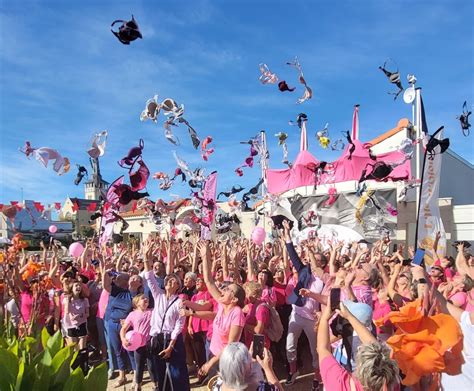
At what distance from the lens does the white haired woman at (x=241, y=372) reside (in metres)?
2.46

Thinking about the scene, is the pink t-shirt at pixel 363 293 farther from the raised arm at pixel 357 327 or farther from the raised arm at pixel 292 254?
the raised arm at pixel 357 327

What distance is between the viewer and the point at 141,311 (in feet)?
16.0

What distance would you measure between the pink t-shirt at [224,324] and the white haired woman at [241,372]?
128 centimetres

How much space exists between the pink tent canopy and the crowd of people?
10759mm

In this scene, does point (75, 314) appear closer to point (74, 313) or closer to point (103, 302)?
point (74, 313)

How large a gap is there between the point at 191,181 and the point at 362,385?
11.8 meters

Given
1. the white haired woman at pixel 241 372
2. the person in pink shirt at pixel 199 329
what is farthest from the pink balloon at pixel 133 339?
the white haired woman at pixel 241 372

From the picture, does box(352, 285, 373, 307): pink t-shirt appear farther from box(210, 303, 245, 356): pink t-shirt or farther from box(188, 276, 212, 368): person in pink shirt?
box(188, 276, 212, 368): person in pink shirt

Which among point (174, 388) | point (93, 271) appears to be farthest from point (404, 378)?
point (93, 271)

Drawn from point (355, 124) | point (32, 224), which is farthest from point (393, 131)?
point (32, 224)

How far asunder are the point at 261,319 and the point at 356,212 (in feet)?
48.7

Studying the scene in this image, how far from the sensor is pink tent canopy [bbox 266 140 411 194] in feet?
56.0

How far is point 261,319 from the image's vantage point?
4.52 meters

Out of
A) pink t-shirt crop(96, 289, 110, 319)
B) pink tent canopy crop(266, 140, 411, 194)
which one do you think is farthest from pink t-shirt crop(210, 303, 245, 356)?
pink tent canopy crop(266, 140, 411, 194)
